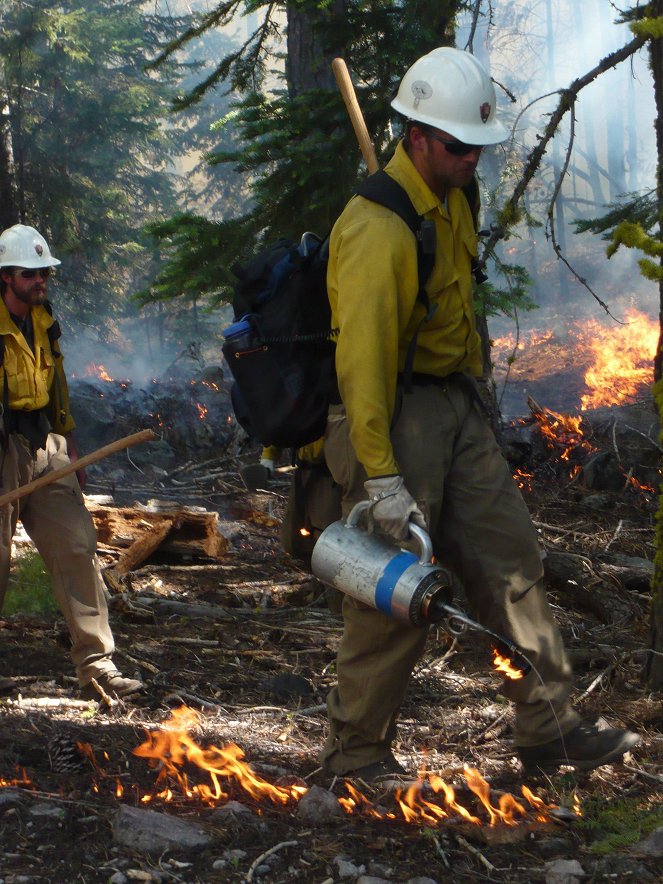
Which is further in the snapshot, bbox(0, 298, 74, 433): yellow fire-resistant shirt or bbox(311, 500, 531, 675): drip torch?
bbox(0, 298, 74, 433): yellow fire-resistant shirt

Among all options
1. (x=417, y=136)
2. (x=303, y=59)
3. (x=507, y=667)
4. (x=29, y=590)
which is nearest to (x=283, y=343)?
(x=417, y=136)

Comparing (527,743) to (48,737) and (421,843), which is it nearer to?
(421,843)

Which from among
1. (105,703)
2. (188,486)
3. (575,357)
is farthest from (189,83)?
(105,703)

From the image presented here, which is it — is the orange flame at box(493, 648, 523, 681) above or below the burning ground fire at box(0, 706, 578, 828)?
above

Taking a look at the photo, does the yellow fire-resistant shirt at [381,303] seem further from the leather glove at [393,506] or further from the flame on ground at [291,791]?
the flame on ground at [291,791]

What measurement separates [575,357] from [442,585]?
2633 cm

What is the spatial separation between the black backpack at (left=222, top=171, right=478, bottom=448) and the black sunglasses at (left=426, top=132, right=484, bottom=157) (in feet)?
1.78

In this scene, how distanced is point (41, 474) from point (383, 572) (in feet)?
8.78

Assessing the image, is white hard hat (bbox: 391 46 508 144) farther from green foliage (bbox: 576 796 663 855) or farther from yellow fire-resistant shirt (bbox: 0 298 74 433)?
yellow fire-resistant shirt (bbox: 0 298 74 433)

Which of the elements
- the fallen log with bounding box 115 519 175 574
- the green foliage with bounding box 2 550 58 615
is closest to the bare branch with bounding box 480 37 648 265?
the fallen log with bounding box 115 519 175 574

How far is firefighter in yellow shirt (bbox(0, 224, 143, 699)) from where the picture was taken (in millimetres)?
5180

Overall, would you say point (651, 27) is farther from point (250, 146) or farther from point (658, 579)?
point (250, 146)

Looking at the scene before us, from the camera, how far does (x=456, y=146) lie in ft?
11.8

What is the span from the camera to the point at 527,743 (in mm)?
3789
